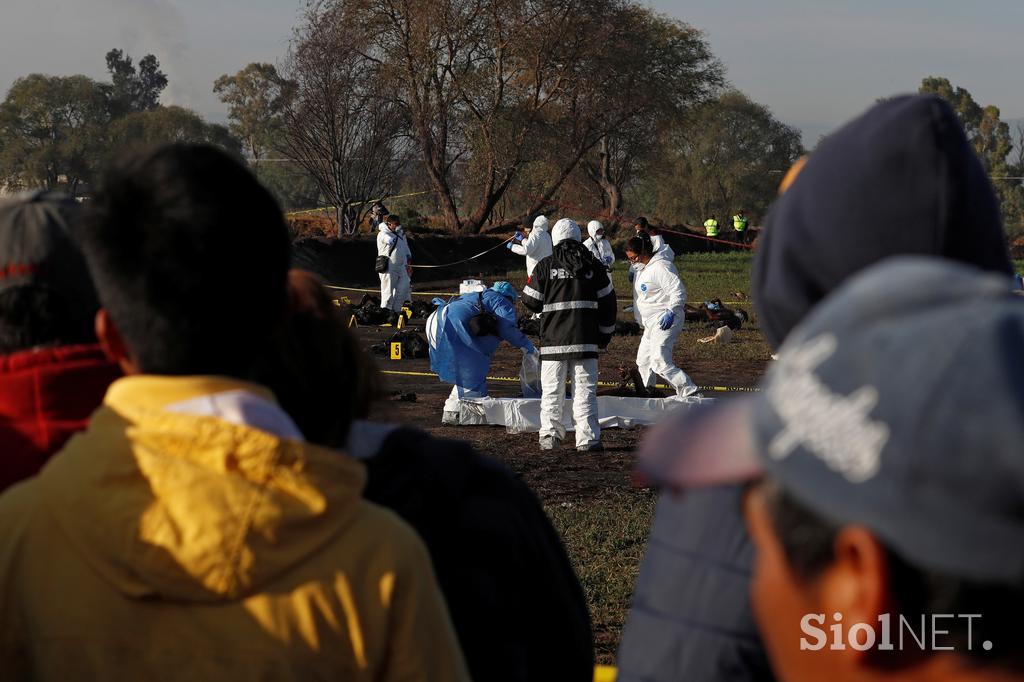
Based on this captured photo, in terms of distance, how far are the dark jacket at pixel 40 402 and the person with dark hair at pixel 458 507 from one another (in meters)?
0.42

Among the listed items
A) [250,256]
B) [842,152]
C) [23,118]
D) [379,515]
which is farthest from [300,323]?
[23,118]

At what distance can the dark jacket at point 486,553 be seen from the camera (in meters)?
1.86

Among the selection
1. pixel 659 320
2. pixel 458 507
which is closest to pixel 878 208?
pixel 458 507

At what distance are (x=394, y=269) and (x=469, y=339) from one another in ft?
37.3

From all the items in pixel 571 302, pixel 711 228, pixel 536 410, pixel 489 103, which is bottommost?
pixel 536 410

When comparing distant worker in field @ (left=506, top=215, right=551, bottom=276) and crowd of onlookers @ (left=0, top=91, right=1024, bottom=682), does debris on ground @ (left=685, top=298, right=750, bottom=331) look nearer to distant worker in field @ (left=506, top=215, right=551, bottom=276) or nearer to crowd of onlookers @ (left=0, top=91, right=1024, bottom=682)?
distant worker in field @ (left=506, top=215, right=551, bottom=276)

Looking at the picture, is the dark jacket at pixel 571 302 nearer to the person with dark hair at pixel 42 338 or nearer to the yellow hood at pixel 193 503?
the person with dark hair at pixel 42 338

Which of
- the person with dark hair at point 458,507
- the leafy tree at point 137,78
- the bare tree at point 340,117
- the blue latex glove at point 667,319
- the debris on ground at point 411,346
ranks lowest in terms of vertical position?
the debris on ground at point 411,346

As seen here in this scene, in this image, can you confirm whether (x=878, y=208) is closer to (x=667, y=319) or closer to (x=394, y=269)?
(x=667, y=319)

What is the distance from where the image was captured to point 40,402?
77.0 inches

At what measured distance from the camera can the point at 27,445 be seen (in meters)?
1.95

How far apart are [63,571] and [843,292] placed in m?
1.08

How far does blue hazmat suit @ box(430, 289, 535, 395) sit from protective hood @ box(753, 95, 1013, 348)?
351 inches

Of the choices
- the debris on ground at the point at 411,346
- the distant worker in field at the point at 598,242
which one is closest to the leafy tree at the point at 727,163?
the distant worker in field at the point at 598,242
